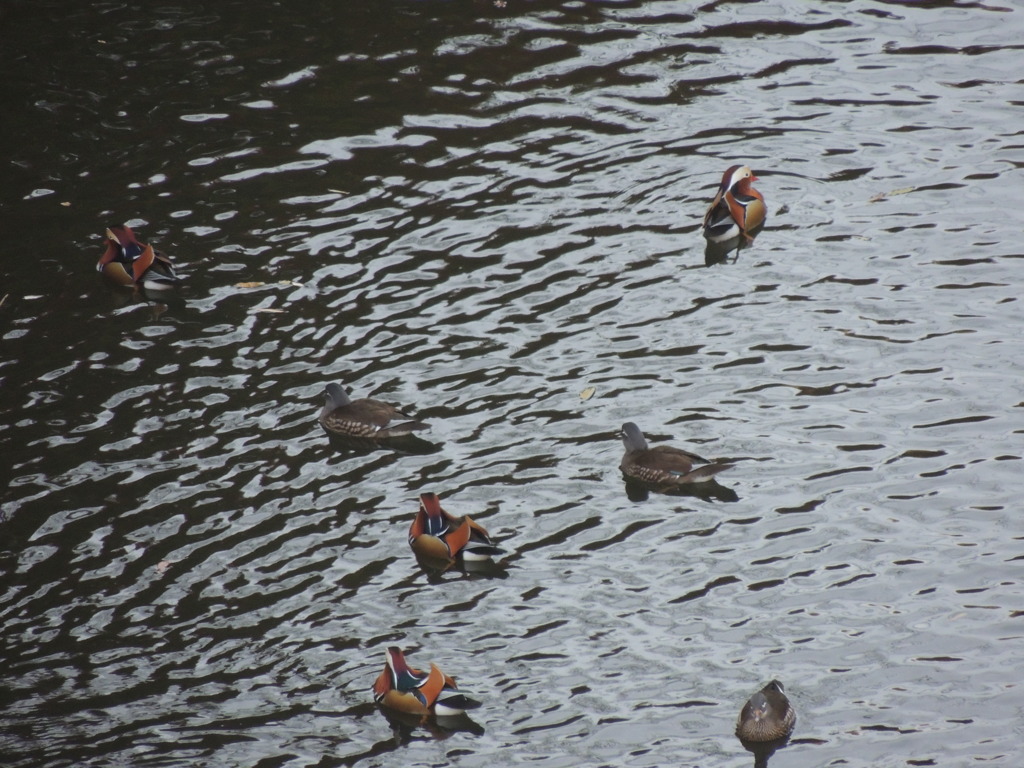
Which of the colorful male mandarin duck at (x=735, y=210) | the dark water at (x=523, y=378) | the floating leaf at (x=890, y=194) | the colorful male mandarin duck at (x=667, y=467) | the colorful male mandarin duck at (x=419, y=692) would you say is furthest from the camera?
the floating leaf at (x=890, y=194)

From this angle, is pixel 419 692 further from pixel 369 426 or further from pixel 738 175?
pixel 738 175

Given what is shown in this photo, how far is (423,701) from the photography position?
816 cm

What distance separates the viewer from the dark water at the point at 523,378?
27.7 ft

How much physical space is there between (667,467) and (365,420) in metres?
2.88

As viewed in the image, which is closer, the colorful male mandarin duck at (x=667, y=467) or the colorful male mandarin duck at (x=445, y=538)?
the colorful male mandarin duck at (x=445, y=538)

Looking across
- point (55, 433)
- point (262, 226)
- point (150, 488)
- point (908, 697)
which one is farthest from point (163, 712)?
point (262, 226)

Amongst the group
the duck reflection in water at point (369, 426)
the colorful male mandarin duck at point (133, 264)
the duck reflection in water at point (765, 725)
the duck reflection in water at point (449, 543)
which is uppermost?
the colorful male mandarin duck at point (133, 264)

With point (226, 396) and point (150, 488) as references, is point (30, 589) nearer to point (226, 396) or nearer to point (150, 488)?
point (150, 488)

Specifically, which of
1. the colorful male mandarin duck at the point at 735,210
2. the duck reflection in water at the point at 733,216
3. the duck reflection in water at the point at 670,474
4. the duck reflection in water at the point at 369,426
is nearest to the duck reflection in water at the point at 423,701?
the duck reflection in water at the point at 670,474

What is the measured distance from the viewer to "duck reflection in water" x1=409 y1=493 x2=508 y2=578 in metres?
9.53

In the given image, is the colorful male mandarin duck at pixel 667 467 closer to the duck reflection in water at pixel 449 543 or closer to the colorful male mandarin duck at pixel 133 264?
the duck reflection in water at pixel 449 543

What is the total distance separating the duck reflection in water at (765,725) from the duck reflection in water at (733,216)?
694 cm

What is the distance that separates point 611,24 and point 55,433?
11.7 meters

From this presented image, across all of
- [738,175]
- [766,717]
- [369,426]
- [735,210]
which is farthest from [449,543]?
[738,175]
